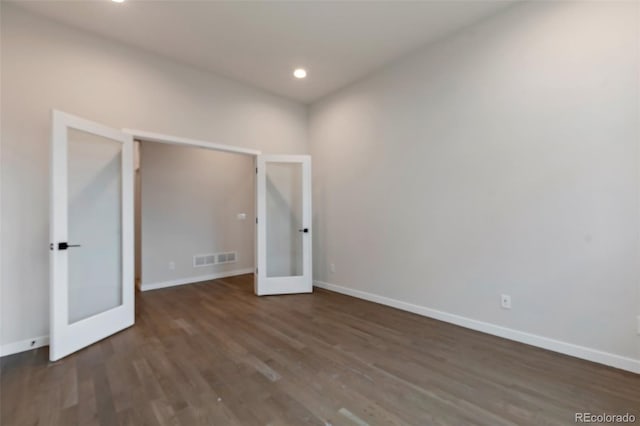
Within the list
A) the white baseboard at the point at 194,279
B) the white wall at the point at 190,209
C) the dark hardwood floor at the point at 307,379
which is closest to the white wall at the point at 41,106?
the dark hardwood floor at the point at 307,379

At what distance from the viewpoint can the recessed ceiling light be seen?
12.8 ft

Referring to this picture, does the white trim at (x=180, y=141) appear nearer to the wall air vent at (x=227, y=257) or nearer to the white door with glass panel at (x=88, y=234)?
the white door with glass panel at (x=88, y=234)

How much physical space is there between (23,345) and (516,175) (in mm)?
4845

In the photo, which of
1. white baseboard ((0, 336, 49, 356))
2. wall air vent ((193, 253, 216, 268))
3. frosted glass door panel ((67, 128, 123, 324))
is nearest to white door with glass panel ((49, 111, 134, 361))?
frosted glass door panel ((67, 128, 123, 324))

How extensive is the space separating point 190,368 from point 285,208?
2.75 m

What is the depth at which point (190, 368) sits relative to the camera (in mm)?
2250

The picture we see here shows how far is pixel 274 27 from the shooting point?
2.98 m

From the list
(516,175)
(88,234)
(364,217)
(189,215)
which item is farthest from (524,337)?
(189,215)

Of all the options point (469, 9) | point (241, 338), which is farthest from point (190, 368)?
point (469, 9)

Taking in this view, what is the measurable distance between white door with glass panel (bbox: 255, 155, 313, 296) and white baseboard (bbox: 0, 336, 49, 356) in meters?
2.32

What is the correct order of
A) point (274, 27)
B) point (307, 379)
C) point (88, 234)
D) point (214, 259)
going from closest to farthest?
point (307, 379) < point (88, 234) < point (274, 27) < point (214, 259)

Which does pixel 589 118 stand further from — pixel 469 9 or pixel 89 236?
pixel 89 236

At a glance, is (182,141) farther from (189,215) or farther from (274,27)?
(189,215)

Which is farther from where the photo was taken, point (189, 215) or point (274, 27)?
point (189, 215)
